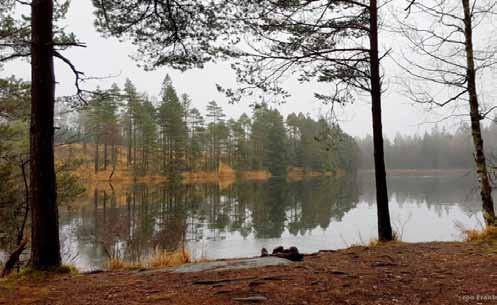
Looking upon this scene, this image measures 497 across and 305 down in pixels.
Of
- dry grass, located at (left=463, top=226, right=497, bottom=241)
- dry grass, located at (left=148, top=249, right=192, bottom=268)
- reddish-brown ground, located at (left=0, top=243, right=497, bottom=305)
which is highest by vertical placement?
reddish-brown ground, located at (left=0, top=243, right=497, bottom=305)

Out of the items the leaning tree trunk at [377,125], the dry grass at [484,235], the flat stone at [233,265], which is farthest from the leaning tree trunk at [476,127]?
the flat stone at [233,265]

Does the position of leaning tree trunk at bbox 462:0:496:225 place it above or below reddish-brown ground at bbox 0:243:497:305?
above

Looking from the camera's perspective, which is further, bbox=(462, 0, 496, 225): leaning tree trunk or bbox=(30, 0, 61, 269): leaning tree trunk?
bbox=(462, 0, 496, 225): leaning tree trunk

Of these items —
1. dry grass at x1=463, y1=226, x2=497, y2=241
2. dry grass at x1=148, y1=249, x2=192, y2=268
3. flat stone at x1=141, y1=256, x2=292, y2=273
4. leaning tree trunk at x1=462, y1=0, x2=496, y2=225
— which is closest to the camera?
flat stone at x1=141, y1=256, x2=292, y2=273

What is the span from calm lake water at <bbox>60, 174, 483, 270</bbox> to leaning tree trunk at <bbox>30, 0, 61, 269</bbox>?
186 inches

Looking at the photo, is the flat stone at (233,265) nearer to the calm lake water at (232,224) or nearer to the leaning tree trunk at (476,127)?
the calm lake water at (232,224)

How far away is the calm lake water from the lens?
1228 centimetres

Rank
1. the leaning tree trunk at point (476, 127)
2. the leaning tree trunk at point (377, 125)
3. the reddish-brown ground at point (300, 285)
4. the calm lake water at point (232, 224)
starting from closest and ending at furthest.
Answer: the reddish-brown ground at point (300, 285), the leaning tree trunk at point (377, 125), the leaning tree trunk at point (476, 127), the calm lake water at point (232, 224)

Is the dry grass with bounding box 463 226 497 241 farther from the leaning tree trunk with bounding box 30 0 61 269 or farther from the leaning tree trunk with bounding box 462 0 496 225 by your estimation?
the leaning tree trunk with bounding box 30 0 61 269

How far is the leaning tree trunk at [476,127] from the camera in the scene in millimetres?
7367

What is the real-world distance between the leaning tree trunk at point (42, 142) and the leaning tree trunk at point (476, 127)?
7.69m

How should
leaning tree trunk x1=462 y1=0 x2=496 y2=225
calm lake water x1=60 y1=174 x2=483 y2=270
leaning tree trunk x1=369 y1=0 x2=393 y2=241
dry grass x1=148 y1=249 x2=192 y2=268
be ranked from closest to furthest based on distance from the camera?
dry grass x1=148 y1=249 x2=192 y2=268
leaning tree trunk x1=369 y1=0 x2=393 y2=241
leaning tree trunk x1=462 y1=0 x2=496 y2=225
calm lake water x1=60 y1=174 x2=483 y2=270

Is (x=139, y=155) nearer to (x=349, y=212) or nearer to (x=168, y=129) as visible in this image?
(x=168, y=129)

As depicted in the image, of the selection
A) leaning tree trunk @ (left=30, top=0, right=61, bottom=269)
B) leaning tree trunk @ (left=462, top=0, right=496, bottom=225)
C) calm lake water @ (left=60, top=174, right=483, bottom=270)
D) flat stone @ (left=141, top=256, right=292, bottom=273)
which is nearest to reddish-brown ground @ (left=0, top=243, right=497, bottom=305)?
flat stone @ (left=141, top=256, right=292, bottom=273)
